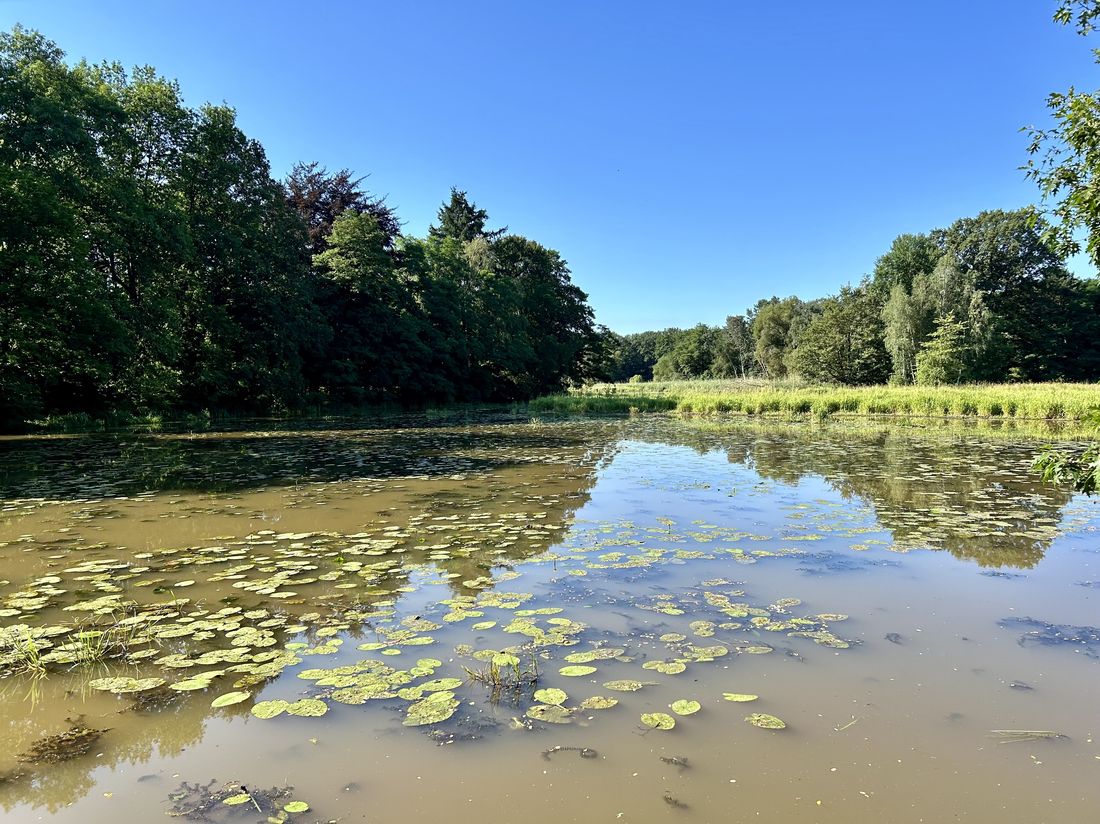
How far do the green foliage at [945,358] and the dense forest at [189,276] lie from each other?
26.9m

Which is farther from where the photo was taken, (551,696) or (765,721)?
(551,696)

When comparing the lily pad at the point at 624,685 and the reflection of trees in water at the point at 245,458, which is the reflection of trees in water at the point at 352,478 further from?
the lily pad at the point at 624,685

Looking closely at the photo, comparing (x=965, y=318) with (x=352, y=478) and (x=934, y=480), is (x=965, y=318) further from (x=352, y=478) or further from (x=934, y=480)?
(x=352, y=478)

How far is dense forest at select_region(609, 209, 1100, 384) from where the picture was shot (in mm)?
40594

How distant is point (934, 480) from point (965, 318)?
39.8m

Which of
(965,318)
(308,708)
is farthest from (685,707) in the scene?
(965,318)

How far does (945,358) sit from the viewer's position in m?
37.7

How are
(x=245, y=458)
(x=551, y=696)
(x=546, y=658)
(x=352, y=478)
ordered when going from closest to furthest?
(x=551, y=696) → (x=546, y=658) → (x=352, y=478) → (x=245, y=458)

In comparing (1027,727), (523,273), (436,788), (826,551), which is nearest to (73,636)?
(436,788)

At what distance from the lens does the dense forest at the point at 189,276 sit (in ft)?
59.1

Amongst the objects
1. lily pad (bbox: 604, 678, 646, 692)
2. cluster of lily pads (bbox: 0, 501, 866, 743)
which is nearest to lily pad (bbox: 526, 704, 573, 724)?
cluster of lily pads (bbox: 0, 501, 866, 743)

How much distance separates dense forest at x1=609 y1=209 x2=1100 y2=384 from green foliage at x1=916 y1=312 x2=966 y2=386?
7cm

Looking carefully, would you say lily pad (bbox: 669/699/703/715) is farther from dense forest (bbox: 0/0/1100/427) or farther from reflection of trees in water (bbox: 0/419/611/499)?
reflection of trees in water (bbox: 0/419/611/499)

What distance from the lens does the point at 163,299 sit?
2128 centimetres
